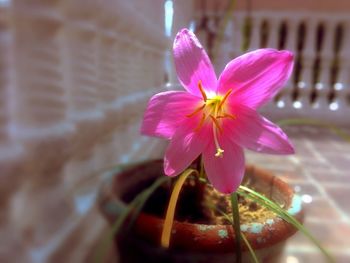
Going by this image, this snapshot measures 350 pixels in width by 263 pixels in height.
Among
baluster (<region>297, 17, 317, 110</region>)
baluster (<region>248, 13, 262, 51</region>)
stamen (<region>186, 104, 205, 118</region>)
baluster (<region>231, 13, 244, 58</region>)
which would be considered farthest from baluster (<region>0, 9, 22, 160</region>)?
baluster (<region>297, 17, 317, 110</region>)

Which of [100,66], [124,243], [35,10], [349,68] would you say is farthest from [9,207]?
[349,68]

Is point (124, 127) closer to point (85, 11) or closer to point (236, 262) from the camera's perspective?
point (85, 11)

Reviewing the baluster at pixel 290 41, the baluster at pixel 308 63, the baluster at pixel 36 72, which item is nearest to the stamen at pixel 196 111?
the baluster at pixel 36 72

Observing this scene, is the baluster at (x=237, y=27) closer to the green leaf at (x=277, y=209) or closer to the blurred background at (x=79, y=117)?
the blurred background at (x=79, y=117)

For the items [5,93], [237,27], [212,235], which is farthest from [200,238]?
[237,27]

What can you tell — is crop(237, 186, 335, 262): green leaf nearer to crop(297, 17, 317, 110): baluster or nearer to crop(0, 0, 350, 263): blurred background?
crop(0, 0, 350, 263): blurred background

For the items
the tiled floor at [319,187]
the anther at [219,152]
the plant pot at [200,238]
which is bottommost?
the tiled floor at [319,187]
